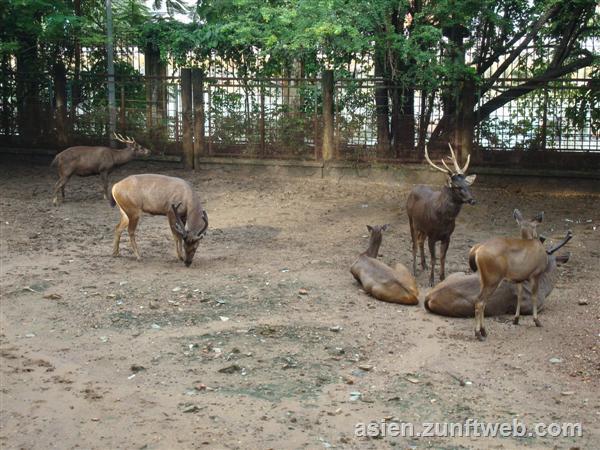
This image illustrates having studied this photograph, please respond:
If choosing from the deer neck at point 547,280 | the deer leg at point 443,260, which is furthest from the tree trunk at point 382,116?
the deer neck at point 547,280

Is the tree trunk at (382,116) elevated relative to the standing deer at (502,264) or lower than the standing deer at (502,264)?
elevated

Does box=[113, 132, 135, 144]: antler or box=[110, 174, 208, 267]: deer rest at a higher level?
box=[113, 132, 135, 144]: antler

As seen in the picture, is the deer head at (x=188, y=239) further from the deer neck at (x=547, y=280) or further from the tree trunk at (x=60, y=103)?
the tree trunk at (x=60, y=103)

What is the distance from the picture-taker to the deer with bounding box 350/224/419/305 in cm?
976

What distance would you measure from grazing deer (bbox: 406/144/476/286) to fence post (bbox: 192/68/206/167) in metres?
7.97

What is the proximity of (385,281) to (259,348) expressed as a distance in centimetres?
211

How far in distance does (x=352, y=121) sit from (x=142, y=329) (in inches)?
377

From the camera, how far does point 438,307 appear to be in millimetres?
9383

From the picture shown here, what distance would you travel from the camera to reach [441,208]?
10.9 meters

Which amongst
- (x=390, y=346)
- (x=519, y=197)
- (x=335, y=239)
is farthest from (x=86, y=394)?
(x=519, y=197)

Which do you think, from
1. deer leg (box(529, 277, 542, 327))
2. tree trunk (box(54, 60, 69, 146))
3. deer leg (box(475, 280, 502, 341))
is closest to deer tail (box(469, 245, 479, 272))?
deer leg (box(475, 280, 502, 341))

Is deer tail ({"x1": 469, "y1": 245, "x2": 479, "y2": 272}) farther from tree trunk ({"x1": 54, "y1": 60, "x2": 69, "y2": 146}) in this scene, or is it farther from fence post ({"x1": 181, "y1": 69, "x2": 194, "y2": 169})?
tree trunk ({"x1": 54, "y1": 60, "x2": 69, "y2": 146})

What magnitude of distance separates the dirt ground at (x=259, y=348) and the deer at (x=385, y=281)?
129mm

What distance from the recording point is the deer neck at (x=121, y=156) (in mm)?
16578
